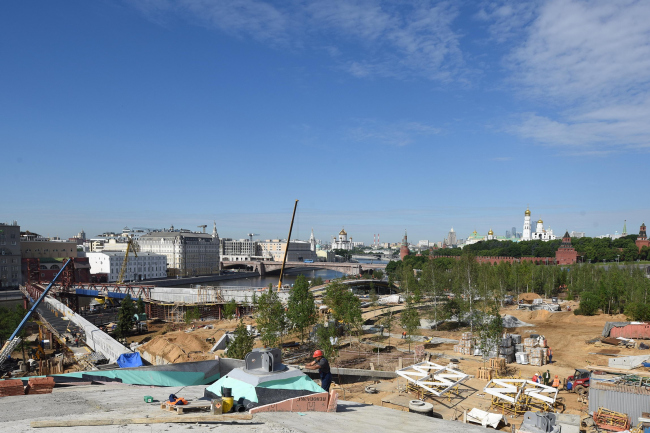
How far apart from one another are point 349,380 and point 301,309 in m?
8.92

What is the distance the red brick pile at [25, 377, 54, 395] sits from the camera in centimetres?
847

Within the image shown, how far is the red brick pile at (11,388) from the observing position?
321 inches

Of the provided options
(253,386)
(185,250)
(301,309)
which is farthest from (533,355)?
(185,250)

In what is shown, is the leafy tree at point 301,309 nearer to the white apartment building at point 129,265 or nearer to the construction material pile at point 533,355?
the construction material pile at point 533,355

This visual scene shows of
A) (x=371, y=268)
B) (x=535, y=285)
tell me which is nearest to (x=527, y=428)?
(x=535, y=285)

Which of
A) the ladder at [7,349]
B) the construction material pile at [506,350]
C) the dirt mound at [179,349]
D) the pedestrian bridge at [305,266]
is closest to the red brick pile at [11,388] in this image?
the dirt mound at [179,349]

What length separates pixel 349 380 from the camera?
22766 millimetres

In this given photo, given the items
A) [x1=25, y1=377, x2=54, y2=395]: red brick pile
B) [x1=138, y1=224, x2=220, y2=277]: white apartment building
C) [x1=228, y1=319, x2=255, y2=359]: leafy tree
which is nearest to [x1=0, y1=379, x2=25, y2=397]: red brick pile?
[x1=25, y1=377, x2=54, y2=395]: red brick pile

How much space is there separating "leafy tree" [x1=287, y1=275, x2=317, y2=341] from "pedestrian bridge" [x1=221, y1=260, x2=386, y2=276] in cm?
9044

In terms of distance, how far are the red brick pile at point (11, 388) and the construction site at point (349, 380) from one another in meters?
0.02

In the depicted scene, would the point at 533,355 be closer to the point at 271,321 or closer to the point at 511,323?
the point at 271,321

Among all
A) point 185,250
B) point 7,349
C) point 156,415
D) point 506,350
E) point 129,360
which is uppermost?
point 185,250

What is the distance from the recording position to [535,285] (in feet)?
234

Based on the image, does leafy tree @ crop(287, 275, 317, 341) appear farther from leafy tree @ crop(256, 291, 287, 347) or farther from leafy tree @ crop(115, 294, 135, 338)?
leafy tree @ crop(115, 294, 135, 338)
